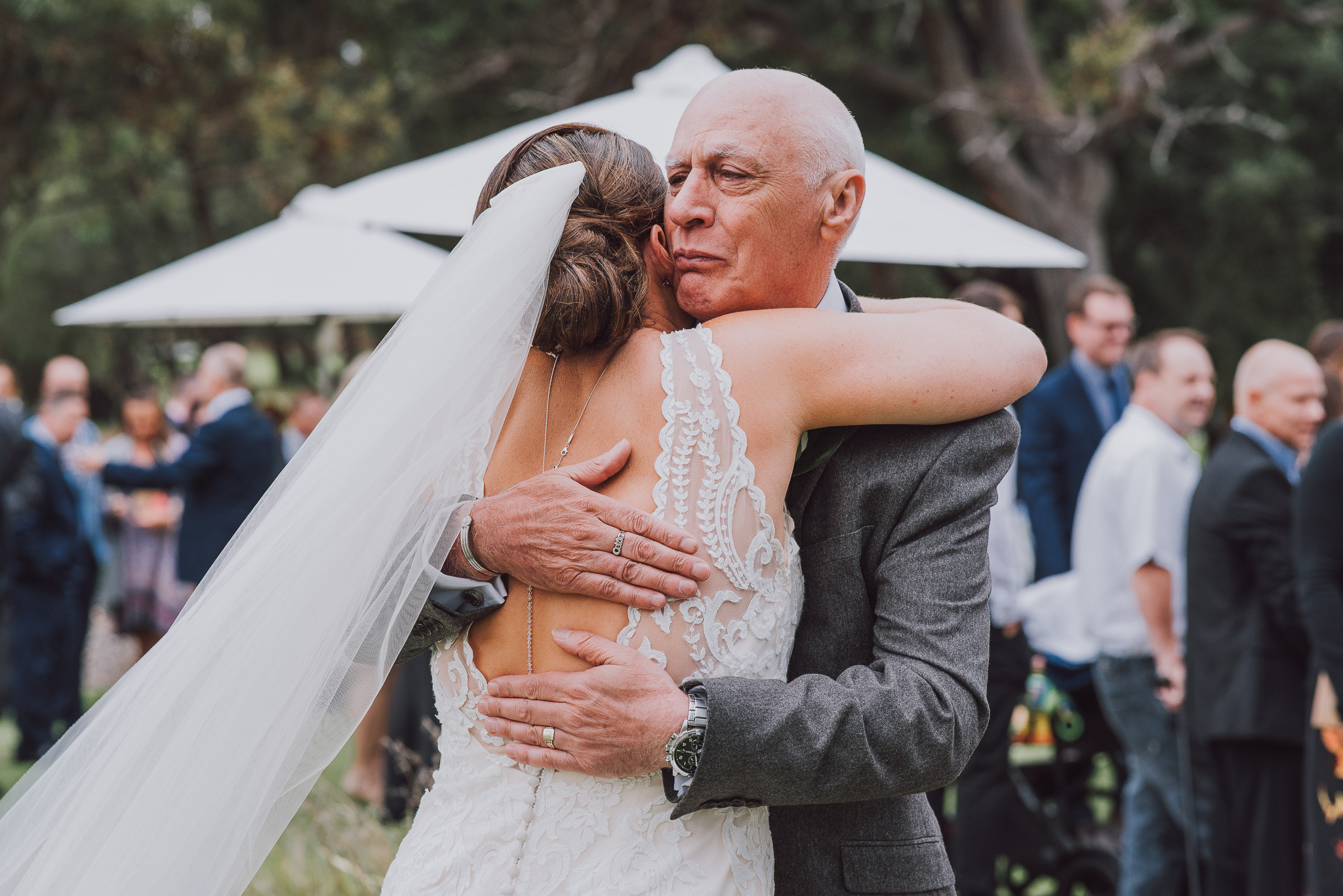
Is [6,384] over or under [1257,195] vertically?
under

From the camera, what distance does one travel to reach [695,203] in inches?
77.7

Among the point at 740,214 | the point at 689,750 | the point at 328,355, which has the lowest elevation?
the point at 689,750

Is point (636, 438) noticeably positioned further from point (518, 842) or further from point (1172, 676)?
point (1172, 676)

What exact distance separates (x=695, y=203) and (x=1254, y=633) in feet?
11.4

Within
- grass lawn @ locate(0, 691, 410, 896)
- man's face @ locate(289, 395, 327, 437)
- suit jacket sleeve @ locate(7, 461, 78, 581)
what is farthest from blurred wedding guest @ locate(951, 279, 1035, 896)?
suit jacket sleeve @ locate(7, 461, 78, 581)

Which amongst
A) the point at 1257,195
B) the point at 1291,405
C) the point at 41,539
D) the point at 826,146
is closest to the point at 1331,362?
the point at 1291,405

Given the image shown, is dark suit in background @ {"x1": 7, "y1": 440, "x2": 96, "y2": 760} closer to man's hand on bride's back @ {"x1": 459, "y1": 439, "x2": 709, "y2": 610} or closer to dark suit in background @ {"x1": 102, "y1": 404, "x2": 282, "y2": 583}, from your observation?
dark suit in background @ {"x1": 102, "y1": 404, "x2": 282, "y2": 583}

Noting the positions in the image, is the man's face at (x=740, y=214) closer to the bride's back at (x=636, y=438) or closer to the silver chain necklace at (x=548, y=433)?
the bride's back at (x=636, y=438)

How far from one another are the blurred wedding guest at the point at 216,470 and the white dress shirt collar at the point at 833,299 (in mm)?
6515

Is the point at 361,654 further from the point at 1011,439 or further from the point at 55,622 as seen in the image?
the point at 55,622

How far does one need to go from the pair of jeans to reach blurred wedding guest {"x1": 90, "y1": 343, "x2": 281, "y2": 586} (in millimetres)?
5307

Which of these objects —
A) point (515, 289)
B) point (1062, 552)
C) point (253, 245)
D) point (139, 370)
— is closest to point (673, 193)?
point (515, 289)

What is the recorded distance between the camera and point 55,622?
8.75 meters

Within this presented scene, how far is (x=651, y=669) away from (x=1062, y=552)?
5.25m
